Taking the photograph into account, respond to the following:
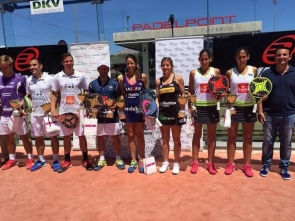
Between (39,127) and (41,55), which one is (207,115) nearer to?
(39,127)

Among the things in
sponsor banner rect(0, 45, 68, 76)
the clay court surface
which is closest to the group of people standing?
the clay court surface

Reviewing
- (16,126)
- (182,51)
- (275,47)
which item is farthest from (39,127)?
(275,47)

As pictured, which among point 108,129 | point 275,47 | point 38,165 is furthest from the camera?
point 275,47

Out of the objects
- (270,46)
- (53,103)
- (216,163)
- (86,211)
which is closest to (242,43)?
(270,46)

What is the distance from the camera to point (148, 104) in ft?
12.8

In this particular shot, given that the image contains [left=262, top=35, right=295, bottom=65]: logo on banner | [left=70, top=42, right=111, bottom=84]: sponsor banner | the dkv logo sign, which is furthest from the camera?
the dkv logo sign

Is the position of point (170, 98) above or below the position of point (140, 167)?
above

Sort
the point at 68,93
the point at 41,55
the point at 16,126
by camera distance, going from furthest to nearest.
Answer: the point at 41,55 → the point at 16,126 → the point at 68,93

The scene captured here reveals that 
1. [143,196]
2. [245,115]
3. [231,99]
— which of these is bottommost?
[143,196]

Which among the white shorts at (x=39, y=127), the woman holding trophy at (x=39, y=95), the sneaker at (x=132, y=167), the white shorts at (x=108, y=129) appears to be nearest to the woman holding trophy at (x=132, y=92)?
the sneaker at (x=132, y=167)

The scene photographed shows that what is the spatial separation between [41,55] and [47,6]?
1.15m

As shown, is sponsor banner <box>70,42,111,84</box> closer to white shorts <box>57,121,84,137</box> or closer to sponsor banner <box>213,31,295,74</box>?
white shorts <box>57,121,84,137</box>

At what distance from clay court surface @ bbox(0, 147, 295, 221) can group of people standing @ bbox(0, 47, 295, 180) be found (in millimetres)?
233

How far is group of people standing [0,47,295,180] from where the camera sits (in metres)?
3.73
